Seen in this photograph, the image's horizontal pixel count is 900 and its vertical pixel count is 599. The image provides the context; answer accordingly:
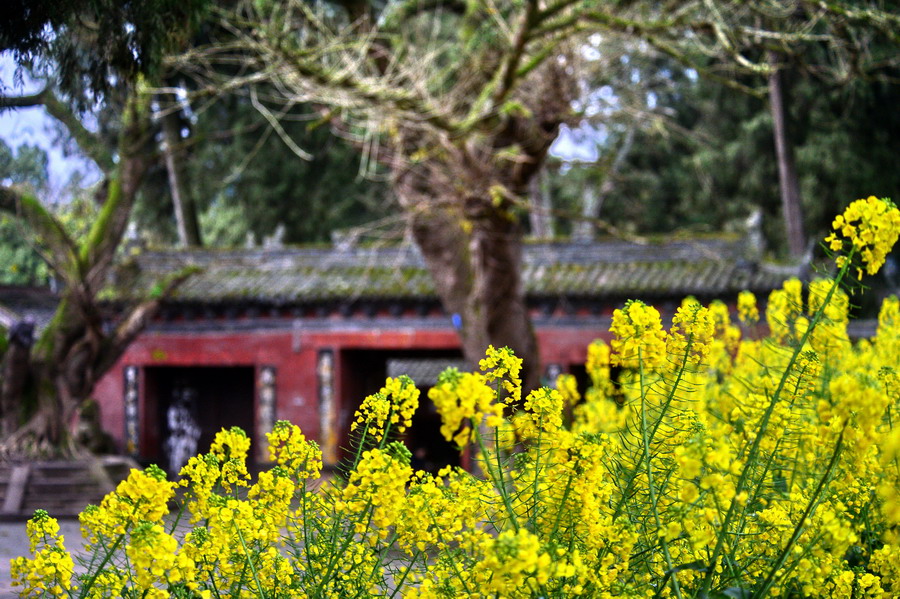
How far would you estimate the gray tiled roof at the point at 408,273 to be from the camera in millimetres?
13602

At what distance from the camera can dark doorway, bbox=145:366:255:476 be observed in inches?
628

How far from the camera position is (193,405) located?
16688 mm

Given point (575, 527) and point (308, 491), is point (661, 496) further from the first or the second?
point (308, 491)

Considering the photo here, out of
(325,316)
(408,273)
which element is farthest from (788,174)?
(325,316)

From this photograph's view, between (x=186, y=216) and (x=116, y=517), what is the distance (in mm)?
15576

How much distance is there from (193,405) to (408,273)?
4466 millimetres

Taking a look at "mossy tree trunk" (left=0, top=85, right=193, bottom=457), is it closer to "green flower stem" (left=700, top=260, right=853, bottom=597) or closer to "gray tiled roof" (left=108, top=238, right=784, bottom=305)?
"gray tiled roof" (left=108, top=238, right=784, bottom=305)

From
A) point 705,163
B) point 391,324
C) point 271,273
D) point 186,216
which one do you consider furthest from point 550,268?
point 186,216

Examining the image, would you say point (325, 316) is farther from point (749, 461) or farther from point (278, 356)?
point (749, 461)

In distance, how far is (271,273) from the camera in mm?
15555

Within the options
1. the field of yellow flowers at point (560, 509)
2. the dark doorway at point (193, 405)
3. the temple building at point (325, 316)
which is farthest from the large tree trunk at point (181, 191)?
the field of yellow flowers at point (560, 509)

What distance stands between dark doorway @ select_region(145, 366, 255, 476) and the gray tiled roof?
173 cm

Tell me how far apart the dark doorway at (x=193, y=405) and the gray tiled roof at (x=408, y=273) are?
5.68 feet

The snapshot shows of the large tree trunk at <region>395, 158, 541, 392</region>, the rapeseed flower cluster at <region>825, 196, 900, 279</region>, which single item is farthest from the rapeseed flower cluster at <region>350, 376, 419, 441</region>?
the large tree trunk at <region>395, 158, 541, 392</region>
